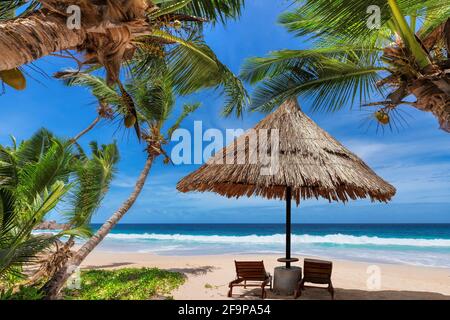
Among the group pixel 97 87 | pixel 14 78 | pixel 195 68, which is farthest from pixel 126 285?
pixel 14 78

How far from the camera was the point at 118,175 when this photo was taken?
27.3 feet

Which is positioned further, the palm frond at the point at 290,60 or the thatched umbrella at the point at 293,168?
the palm frond at the point at 290,60

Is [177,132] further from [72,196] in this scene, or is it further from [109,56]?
[109,56]

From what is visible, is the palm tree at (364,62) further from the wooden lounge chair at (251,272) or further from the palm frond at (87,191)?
the palm frond at (87,191)

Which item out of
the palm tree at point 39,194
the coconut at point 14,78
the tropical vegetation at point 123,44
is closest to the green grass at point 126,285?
the tropical vegetation at point 123,44

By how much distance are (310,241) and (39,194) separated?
27.6 m

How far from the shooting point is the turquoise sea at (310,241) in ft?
71.6

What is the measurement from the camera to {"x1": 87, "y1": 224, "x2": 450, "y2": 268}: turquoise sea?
2182 cm

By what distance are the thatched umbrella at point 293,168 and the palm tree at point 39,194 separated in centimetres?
194

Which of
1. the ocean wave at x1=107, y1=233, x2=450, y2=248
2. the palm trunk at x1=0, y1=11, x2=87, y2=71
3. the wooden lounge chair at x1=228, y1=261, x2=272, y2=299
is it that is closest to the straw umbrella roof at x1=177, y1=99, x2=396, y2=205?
the wooden lounge chair at x1=228, y1=261, x2=272, y2=299

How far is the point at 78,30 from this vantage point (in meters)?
2.61

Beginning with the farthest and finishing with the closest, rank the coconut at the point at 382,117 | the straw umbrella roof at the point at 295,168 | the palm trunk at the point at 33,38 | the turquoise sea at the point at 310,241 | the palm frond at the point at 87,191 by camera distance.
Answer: the turquoise sea at the point at 310,241, the palm frond at the point at 87,191, the straw umbrella roof at the point at 295,168, the coconut at the point at 382,117, the palm trunk at the point at 33,38

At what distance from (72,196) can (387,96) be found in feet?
18.4

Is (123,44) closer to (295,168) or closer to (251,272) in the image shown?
(295,168)
